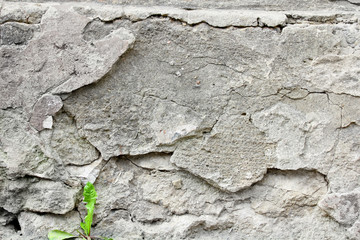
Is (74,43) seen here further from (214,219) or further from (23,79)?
(214,219)

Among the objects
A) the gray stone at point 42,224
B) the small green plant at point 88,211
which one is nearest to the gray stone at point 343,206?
the small green plant at point 88,211

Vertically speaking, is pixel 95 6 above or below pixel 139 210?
above

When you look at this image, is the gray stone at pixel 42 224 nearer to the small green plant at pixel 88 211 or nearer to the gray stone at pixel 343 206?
the small green plant at pixel 88 211

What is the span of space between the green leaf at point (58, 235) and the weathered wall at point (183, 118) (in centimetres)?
4

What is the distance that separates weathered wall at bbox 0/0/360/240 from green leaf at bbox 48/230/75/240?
4 centimetres

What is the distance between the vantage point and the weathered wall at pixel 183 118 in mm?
1340

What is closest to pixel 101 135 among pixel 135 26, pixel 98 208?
pixel 98 208

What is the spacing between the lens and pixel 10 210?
1.40m

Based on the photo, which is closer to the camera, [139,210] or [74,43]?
[74,43]

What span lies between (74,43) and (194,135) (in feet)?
1.86

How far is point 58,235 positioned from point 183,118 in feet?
2.14

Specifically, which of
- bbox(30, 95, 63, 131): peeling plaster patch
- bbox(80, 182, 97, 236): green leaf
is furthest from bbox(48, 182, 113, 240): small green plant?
bbox(30, 95, 63, 131): peeling plaster patch

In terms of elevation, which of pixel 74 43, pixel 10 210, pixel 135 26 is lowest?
pixel 10 210

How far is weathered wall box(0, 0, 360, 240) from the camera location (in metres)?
1.34
